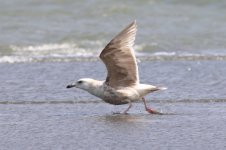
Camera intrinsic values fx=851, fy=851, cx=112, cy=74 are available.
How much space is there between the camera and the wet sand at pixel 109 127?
751cm

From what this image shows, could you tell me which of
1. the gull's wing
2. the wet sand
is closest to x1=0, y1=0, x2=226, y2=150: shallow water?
the wet sand

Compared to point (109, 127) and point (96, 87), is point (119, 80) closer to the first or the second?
point (96, 87)

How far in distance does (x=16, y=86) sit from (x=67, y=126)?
282 centimetres

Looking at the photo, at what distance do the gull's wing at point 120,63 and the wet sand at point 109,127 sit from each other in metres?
0.37

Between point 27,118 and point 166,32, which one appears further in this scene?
point 166,32

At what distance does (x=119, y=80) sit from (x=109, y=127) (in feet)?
3.43

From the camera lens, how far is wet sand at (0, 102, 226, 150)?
24.6 feet

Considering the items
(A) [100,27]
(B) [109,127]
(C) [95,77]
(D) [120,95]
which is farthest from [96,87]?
(A) [100,27]

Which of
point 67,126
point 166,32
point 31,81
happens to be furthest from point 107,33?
point 67,126

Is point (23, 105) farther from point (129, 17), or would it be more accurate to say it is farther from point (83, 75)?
point (129, 17)

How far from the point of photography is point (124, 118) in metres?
8.90

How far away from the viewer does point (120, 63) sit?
9.17m

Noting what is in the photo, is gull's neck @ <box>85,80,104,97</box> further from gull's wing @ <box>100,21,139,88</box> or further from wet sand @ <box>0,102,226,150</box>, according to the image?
wet sand @ <box>0,102,226,150</box>

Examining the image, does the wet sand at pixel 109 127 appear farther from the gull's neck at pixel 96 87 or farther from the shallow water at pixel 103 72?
the gull's neck at pixel 96 87
